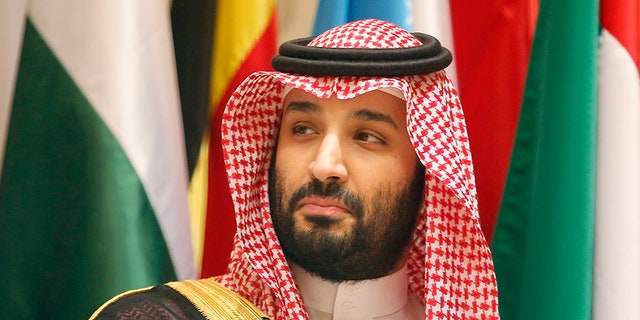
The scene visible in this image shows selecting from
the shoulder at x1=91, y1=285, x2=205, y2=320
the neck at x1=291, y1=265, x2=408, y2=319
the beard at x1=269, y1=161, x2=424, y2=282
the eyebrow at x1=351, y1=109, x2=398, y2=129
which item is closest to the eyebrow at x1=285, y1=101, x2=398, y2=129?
the eyebrow at x1=351, y1=109, x2=398, y2=129

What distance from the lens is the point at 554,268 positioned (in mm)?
1753

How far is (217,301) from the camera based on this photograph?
1.44 meters

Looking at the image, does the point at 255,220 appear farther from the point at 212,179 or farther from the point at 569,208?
the point at 569,208

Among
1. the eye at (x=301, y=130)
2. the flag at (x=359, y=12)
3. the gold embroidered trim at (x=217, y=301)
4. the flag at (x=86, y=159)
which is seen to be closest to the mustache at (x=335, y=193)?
the eye at (x=301, y=130)

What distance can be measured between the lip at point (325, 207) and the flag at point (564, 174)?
1.80 feet

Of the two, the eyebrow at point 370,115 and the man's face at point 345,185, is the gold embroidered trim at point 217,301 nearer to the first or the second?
the man's face at point 345,185

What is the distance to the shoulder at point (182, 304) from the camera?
53.1 inches

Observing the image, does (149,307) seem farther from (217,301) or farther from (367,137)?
(367,137)

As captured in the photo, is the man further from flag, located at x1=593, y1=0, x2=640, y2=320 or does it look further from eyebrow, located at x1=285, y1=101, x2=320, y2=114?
flag, located at x1=593, y1=0, x2=640, y2=320

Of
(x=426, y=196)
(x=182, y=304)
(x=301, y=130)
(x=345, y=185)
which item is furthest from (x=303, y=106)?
(x=182, y=304)

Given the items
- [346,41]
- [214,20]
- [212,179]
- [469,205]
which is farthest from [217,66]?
[469,205]

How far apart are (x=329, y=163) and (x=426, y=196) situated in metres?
0.22

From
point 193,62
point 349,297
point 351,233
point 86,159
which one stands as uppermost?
point 193,62

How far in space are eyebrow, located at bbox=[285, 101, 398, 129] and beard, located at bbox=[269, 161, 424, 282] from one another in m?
0.11
